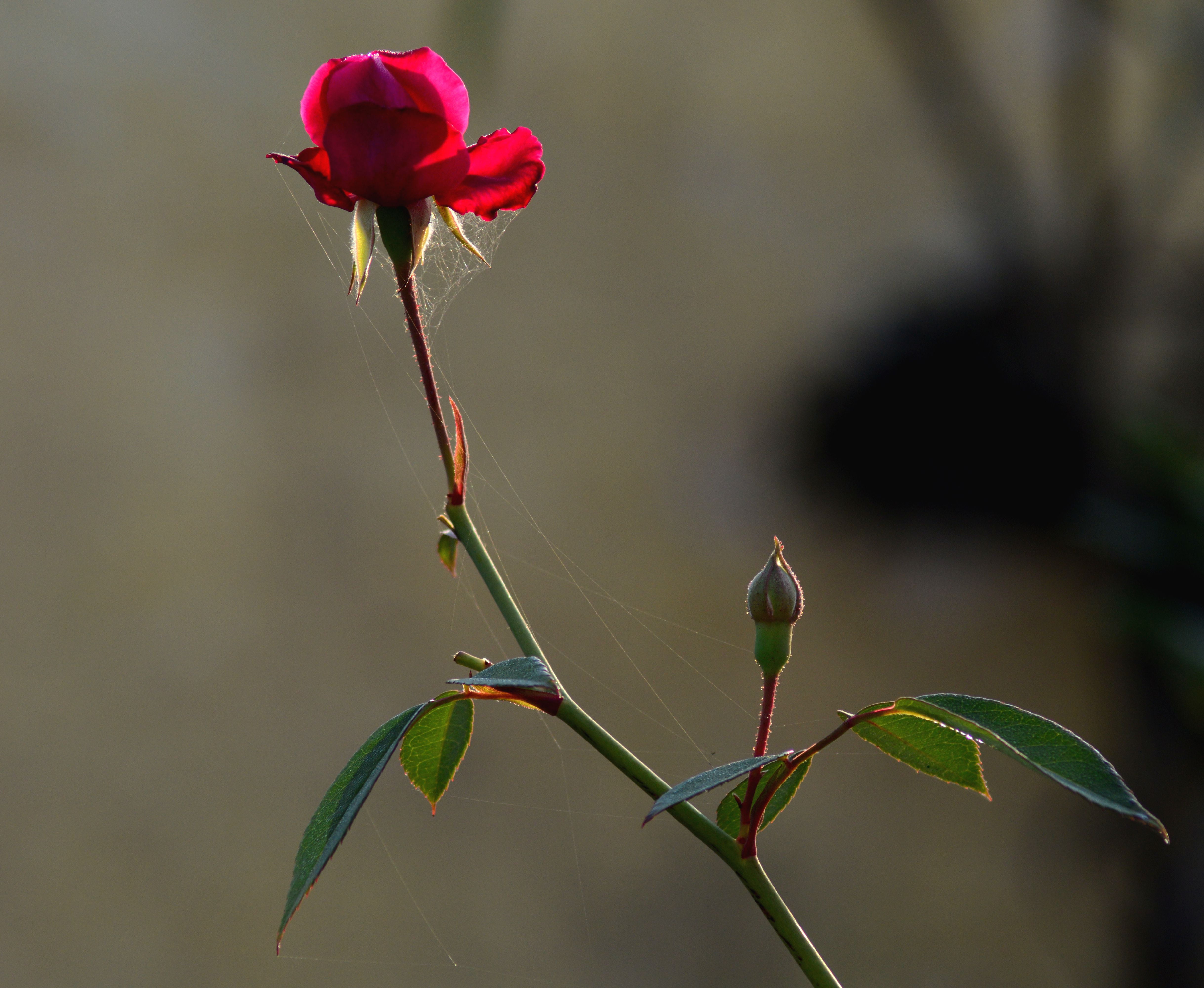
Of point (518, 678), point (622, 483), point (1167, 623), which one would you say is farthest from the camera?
point (622, 483)

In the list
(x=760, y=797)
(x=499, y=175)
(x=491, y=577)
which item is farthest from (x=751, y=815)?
(x=499, y=175)

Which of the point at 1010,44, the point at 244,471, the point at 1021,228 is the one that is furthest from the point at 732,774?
the point at 1010,44

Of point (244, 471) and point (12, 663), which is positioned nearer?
point (12, 663)

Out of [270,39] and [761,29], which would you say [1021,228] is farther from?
[270,39]

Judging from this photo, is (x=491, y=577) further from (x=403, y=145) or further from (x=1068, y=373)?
(x=1068, y=373)

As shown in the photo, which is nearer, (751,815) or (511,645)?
(751,815)

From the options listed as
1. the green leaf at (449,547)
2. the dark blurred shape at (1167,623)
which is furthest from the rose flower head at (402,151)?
the dark blurred shape at (1167,623)

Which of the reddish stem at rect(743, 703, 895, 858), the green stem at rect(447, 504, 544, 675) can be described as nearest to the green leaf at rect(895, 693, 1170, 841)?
the reddish stem at rect(743, 703, 895, 858)
